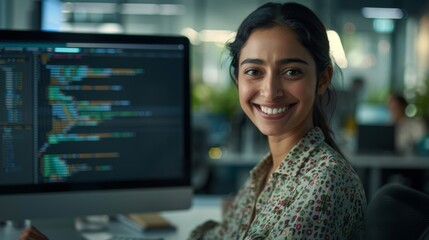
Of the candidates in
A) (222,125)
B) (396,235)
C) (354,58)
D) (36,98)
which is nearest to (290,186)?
(396,235)

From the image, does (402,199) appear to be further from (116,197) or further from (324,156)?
(116,197)

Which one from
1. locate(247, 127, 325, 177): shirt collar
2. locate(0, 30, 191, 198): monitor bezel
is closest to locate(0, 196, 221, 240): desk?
locate(0, 30, 191, 198): monitor bezel

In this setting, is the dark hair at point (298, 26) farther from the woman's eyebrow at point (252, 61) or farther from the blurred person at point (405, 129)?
the blurred person at point (405, 129)

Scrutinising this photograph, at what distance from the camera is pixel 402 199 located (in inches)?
53.4

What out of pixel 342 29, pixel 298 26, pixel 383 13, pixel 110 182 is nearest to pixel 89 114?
pixel 110 182

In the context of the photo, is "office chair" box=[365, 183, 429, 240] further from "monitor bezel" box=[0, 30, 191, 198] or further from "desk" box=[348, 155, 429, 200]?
"desk" box=[348, 155, 429, 200]

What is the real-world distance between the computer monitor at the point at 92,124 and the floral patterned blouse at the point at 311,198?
0.37 metres

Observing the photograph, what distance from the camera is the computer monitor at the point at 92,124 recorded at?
1.52 metres

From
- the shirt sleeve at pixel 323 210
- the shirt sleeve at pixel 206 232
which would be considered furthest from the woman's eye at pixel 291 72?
the shirt sleeve at pixel 206 232

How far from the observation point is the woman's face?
1320 mm

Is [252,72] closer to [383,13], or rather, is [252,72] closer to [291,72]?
[291,72]

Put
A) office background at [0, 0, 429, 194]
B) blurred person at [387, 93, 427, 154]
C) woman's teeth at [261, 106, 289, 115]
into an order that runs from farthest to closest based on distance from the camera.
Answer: office background at [0, 0, 429, 194] → blurred person at [387, 93, 427, 154] → woman's teeth at [261, 106, 289, 115]

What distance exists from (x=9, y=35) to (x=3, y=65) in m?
0.08

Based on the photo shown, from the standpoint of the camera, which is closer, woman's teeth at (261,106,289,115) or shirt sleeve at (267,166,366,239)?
shirt sleeve at (267,166,366,239)
